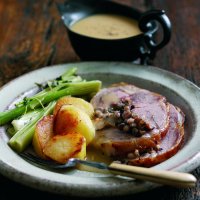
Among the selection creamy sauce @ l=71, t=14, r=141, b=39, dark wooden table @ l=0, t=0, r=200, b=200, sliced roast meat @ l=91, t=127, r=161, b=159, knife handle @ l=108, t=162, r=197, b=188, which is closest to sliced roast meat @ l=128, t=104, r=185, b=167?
sliced roast meat @ l=91, t=127, r=161, b=159

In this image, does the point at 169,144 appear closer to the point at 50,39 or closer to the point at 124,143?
the point at 124,143

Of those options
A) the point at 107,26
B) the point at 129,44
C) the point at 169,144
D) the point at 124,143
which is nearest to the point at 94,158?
the point at 124,143

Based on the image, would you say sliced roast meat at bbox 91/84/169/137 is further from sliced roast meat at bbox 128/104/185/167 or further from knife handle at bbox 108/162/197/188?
knife handle at bbox 108/162/197/188

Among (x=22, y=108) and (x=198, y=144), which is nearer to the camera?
(x=198, y=144)

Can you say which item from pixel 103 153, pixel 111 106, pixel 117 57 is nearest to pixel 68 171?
pixel 103 153

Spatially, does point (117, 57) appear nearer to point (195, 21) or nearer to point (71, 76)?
point (71, 76)

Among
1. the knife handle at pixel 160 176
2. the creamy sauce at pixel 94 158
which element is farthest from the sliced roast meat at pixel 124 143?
the knife handle at pixel 160 176

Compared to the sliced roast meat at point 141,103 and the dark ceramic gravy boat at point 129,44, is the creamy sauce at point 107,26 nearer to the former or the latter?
the dark ceramic gravy boat at point 129,44
